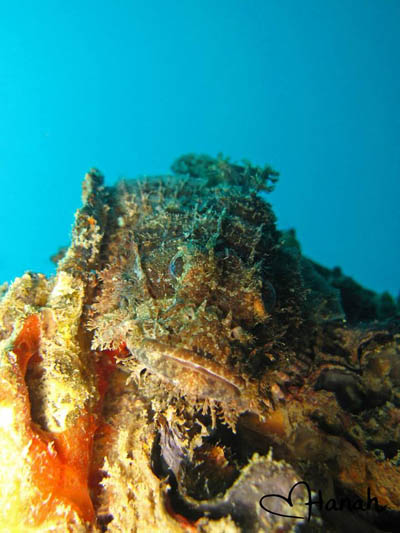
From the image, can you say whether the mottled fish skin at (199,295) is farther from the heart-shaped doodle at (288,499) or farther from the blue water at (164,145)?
the blue water at (164,145)

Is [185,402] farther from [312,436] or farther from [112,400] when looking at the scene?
[312,436]

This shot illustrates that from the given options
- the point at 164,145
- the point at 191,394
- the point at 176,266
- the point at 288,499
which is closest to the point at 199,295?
the point at 176,266

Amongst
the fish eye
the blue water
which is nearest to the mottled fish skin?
the fish eye

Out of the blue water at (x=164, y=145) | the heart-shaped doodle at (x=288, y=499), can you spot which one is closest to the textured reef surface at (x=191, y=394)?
the heart-shaped doodle at (x=288, y=499)

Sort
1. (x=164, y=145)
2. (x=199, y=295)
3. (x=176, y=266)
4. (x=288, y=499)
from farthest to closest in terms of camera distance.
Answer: (x=164, y=145), (x=176, y=266), (x=199, y=295), (x=288, y=499)

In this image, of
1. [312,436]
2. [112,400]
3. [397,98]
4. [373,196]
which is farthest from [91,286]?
[397,98]

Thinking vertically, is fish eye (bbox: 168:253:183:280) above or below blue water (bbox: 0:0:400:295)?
below

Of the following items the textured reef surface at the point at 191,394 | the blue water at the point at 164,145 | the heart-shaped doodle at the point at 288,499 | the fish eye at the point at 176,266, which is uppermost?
the blue water at the point at 164,145

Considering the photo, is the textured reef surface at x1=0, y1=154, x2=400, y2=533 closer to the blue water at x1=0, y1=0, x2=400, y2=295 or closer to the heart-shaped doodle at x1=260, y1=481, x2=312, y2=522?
the heart-shaped doodle at x1=260, y1=481, x2=312, y2=522

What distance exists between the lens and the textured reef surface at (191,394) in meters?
2.66

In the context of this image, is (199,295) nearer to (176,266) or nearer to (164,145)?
(176,266)

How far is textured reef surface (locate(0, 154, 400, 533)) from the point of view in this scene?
8.71 feet

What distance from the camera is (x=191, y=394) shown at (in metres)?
2.69

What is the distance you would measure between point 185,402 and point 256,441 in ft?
3.18
